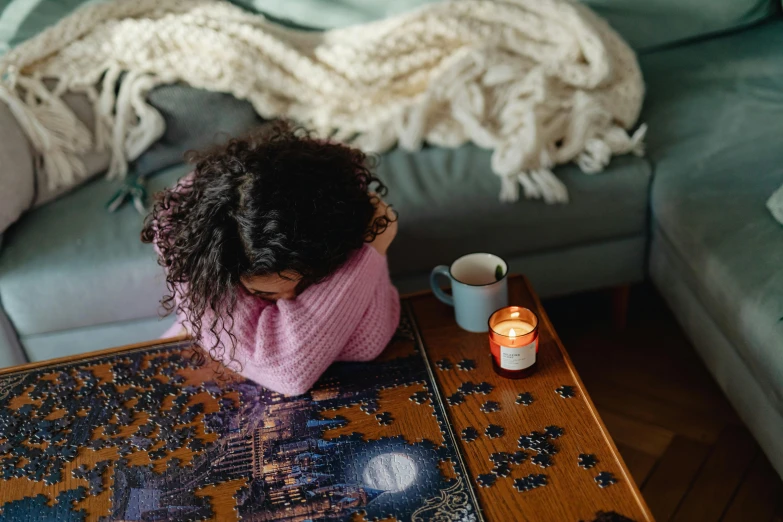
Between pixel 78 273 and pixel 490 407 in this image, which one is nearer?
pixel 490 407

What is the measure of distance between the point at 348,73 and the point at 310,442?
3.04ft

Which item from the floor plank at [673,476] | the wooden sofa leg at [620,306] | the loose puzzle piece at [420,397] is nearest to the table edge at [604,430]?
the loose puzzle piece at [420,397]

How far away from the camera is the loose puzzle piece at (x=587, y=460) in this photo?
90cm

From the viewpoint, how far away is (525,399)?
1002mm

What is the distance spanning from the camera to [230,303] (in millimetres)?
997

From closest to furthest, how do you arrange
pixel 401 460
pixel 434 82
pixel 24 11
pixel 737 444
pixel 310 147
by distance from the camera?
pixel 401 460, pixel 310 147, pixel 737 444, pixel 434 82, pixel 24 11

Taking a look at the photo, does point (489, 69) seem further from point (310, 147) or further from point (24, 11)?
point (24, 11)

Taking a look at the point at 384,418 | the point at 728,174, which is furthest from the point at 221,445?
the point at 728,174

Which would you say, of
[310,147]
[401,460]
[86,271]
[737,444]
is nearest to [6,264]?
[86,271]

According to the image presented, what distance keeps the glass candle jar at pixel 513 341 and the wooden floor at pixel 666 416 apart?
1.60 ft

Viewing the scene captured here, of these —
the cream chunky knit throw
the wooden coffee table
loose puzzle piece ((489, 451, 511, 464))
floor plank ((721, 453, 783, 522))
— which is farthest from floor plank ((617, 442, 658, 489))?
the cream chunky knit throw

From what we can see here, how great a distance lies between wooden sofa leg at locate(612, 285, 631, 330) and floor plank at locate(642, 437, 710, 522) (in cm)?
33

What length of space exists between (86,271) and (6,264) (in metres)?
0.17

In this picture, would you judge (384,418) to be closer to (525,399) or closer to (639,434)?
(525,399)
